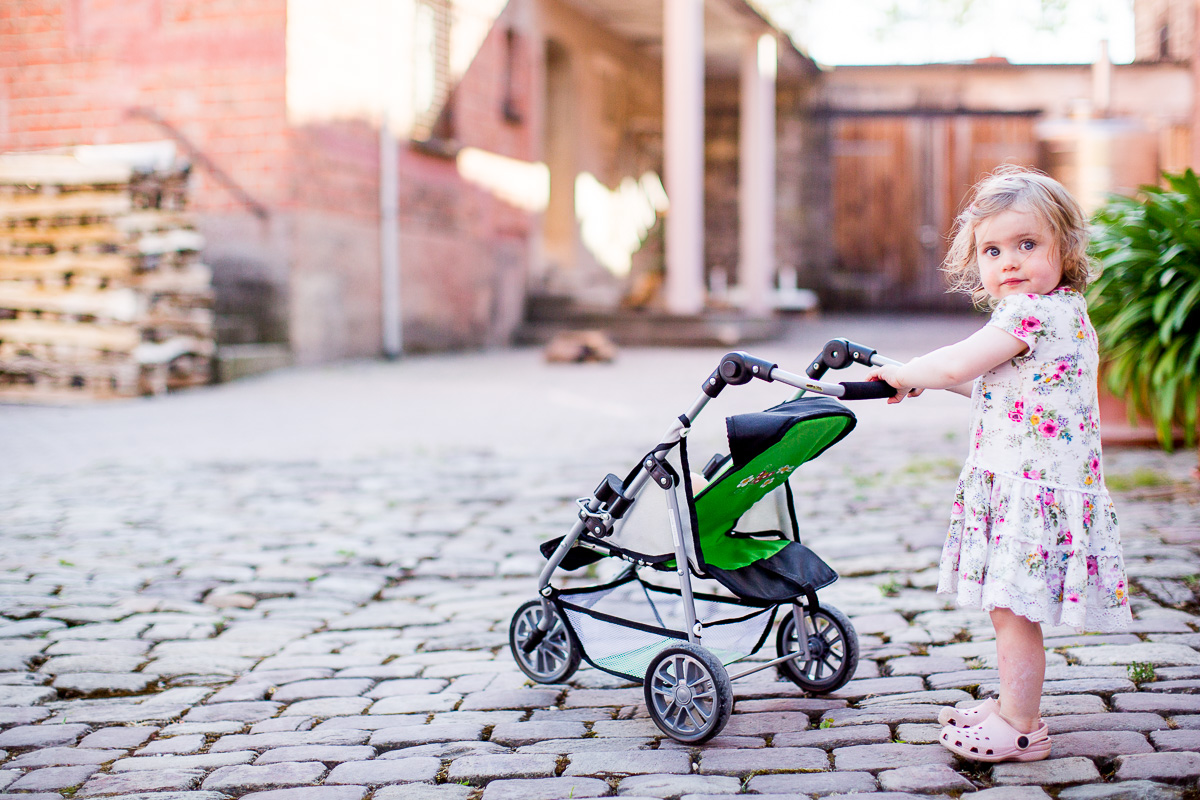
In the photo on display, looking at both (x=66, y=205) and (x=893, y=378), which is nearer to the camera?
(x=893, y=378)

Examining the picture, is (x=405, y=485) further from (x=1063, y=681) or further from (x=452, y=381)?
(x=452, y=381)

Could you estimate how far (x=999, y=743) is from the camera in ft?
7.12

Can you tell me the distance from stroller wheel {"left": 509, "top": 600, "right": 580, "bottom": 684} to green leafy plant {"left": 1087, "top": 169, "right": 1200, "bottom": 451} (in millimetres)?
3336

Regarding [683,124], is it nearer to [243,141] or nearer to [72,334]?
[243,141]

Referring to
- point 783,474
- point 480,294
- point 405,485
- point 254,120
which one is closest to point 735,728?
point 783,474

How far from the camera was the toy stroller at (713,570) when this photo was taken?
92.2 inches

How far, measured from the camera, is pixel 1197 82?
27.2 ft

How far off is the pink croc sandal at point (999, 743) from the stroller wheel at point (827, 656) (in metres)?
0.41

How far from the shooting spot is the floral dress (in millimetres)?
2156

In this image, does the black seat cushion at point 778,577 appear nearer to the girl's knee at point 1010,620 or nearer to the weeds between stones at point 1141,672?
the girl's knee at point 1010,620

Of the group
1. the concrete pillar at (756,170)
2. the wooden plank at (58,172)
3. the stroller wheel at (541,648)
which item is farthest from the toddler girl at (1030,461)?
the concrete pillar at (756,170)

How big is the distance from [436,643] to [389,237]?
28.3ft

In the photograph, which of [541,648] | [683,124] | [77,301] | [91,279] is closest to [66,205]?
[91,279]

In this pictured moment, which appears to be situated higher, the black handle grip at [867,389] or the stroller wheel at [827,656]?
the black handle grip at [867,389]
